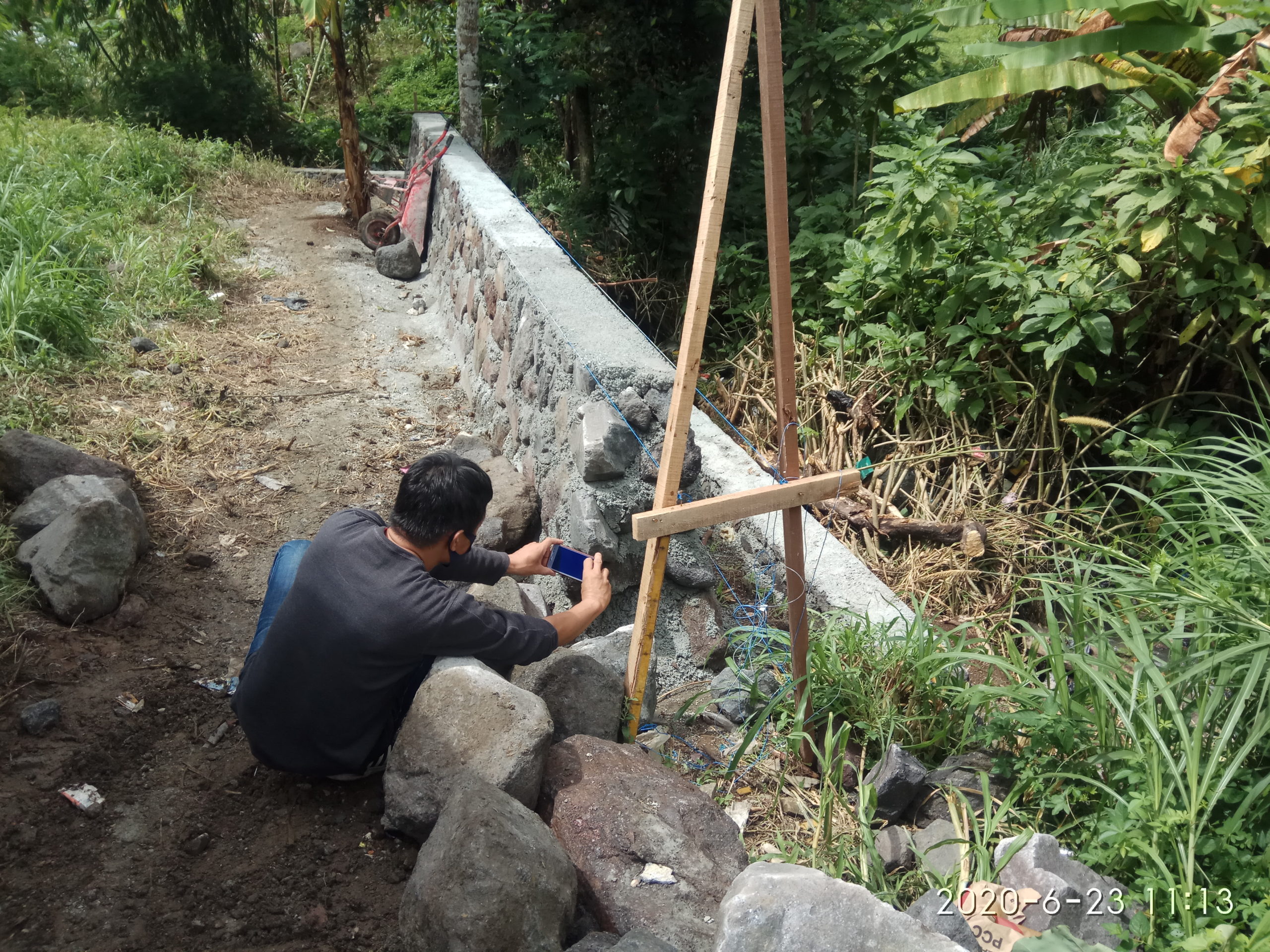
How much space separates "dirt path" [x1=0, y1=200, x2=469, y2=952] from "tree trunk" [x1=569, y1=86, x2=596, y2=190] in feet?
8.57

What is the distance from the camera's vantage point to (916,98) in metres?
4.32

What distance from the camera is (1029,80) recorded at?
4168mm

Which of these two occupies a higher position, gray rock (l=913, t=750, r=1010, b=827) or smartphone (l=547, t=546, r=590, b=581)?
smartphone (l=547, t=546, r=590, b=581)

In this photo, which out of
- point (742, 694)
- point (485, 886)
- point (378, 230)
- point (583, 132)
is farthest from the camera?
point (583, 132)

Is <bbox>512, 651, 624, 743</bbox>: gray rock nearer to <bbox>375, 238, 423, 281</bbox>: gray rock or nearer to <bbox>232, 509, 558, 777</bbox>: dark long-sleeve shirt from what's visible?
<bbox>232, 509, 558, 777</bbox>: dark long-sleeve shirt

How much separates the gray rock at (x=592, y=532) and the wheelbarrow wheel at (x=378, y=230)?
189 inches

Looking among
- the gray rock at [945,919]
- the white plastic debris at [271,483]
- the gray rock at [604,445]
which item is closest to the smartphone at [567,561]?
the gray rock at [604,445]

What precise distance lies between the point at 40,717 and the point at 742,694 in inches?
87.9

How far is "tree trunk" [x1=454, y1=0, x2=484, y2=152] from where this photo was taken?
7.25 meters

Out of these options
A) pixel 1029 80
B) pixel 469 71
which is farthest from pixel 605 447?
pixel 469 71

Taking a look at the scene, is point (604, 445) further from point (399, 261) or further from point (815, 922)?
point (399, 261)

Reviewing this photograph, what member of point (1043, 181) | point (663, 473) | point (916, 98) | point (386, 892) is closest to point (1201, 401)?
point (1043, 181)

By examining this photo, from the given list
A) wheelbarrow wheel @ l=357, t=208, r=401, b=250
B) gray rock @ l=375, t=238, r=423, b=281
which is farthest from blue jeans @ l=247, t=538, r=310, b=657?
wheelbarrow wheel @ l=357, t=208, r=401, b=250

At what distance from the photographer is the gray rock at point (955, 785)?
104 inches
